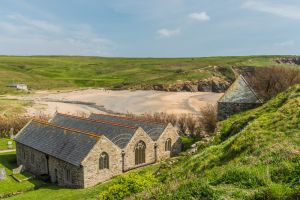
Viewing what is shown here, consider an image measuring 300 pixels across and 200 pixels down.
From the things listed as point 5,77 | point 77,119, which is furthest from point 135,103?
point 5,77

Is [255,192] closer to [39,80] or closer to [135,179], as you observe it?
[135,179]

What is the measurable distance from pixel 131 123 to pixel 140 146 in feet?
20.2

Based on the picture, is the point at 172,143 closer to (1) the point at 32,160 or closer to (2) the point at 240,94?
(2) the point at 240,94

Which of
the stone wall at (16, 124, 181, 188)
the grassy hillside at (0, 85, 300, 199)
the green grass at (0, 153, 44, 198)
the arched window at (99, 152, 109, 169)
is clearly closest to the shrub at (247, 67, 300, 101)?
the stone wall at (16, 124, 181, 188)

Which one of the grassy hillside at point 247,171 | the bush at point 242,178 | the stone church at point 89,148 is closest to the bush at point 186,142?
the stone church at point 89,148

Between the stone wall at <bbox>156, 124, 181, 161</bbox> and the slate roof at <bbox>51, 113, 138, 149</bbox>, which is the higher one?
the slate roof at <bbox>51, 113, 138, 149</bbox>

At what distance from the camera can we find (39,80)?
170625mm

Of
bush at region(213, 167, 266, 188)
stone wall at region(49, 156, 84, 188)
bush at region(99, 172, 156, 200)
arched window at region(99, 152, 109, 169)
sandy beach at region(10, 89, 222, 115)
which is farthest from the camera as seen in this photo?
sandy beach at region(10, 89, 222, 115)

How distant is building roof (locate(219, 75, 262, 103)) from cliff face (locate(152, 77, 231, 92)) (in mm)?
93553

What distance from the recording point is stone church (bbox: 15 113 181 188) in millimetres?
30766

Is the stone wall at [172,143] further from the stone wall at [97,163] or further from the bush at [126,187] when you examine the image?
the bush at [126,187]

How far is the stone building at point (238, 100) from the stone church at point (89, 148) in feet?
22.5

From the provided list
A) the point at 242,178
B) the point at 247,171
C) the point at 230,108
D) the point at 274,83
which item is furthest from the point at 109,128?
the point at 242,178

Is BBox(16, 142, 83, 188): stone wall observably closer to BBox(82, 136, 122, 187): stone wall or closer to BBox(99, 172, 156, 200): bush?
BBox(82, 136, 122, 187): stone wall
